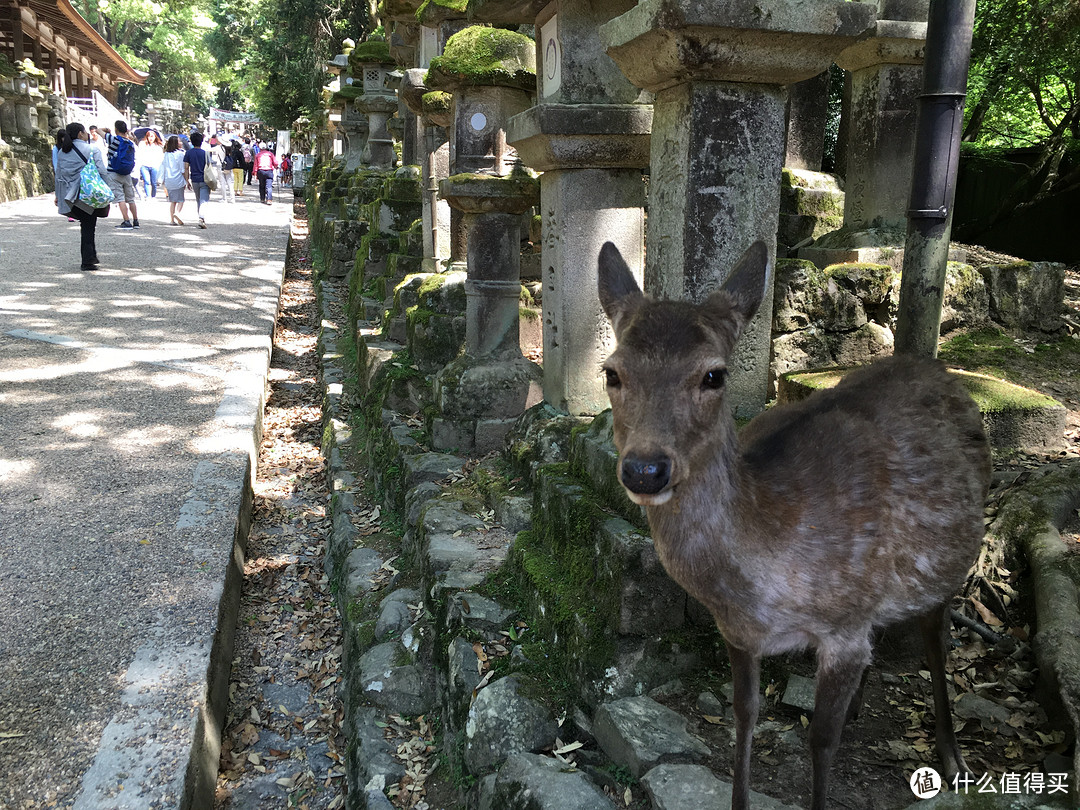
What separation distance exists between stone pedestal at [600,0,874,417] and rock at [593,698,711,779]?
151 centimetres

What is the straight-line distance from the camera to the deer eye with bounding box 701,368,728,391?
224cm

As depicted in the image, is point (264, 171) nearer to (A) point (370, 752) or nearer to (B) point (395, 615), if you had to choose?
(B) point (395, 615)

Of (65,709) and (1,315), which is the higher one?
(1,315)

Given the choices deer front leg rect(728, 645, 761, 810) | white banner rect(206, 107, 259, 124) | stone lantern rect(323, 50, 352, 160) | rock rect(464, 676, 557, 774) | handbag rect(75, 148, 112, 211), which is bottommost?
rock rect(464, 676, 557, 774)

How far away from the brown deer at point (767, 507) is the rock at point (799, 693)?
409 millimetres

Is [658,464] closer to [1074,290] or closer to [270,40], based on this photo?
[1074,290]

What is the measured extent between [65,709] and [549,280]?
2.97 metres

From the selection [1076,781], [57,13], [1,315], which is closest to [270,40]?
[57,13]

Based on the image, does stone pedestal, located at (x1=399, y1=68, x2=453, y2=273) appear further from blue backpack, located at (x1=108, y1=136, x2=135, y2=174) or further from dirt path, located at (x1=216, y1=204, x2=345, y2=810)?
blue backpack, located at (x1=108, y1=136, x2=135, y2=174)

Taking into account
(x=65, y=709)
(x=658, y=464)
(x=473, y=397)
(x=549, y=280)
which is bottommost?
(x=65, y=709)

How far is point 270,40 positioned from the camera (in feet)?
97.9

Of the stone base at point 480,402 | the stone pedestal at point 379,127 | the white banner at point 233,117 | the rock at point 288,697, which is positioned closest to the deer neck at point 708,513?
the rock at point 288,697

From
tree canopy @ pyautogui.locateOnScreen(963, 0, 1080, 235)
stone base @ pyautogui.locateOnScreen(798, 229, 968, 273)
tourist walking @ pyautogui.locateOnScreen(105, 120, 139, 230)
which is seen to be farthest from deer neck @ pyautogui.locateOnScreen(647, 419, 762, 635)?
tourist walking @ pyautogui.locateOnScreen(105, 120, 139, 230)

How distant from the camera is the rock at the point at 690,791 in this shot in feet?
7.77
